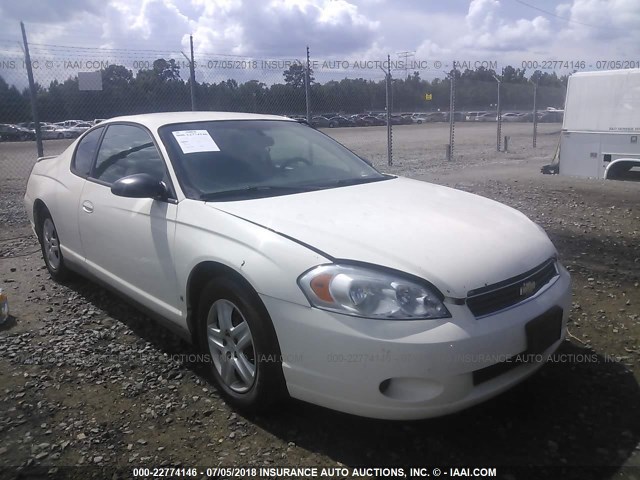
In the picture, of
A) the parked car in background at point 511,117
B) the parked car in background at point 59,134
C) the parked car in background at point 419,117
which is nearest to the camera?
the parked car in background at point 59,134

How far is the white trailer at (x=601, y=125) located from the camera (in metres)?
9.44

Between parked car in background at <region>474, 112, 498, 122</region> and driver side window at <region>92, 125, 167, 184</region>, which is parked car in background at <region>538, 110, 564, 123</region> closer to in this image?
parked car in background at <region>474, 112, 498, 122</region>

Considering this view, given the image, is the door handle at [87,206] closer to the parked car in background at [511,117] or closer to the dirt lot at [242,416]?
the dirt lot at [242,416]

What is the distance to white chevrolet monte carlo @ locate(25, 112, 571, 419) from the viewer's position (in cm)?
238

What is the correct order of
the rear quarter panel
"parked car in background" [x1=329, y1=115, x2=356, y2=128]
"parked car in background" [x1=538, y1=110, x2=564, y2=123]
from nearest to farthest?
1. the rear quarter panel
2. "parked car in background" [x1=329, y1=115, x2=356, y2=128]
3. "parked car in background" [x1=538, y1=110, x2=564, y2=123]

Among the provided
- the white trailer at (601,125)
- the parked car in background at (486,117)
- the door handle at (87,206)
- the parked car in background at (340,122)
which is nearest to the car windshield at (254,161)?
the door handle at (87,206)

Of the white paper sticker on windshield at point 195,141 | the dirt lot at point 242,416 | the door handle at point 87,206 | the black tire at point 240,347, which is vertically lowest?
the dirt lot at point 242,416

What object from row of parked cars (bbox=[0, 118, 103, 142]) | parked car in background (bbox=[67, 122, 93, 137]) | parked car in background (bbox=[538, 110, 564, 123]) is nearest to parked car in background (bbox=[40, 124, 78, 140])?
row of parked cars (bbox=[0, 118, 103, 142])

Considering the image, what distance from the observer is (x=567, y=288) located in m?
2.97

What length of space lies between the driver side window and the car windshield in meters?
0.17

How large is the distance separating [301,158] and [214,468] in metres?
2.20

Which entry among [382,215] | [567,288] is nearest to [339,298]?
[382,215]

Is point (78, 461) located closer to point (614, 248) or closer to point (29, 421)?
point (29, 421)

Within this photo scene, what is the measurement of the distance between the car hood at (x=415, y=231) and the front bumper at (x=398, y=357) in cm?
21
